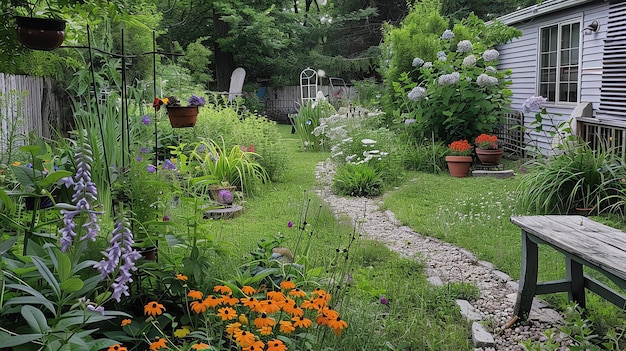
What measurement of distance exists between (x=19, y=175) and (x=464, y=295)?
2.56 m

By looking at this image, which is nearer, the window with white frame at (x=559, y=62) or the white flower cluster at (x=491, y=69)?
the white flower cluster at (x=491, y=69)

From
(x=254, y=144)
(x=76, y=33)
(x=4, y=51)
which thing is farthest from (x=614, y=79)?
(x=4, y=51)

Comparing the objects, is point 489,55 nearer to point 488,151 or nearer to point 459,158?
point 488,151

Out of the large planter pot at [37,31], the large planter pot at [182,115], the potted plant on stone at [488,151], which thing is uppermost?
the large planter pot at [37,31]

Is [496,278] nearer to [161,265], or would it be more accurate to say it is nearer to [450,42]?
[161,265]

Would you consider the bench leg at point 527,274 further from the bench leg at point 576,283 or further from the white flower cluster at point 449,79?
the white flower cluster at point 449,79

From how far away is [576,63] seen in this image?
8.44m

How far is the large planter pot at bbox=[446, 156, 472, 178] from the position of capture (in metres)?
7.64

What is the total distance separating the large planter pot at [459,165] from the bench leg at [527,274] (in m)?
4.82

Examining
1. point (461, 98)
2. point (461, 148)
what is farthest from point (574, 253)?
point (461, 98)

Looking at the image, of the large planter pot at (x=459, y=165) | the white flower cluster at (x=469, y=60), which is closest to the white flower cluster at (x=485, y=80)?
the white flower cluster at (x=469, y=60)

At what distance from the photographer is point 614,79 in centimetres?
742

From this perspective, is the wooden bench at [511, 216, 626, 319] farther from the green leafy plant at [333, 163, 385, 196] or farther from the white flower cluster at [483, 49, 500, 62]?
the white flower cluster at [483, 49, 500, 62]

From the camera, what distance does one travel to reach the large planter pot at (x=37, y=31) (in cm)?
306
